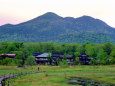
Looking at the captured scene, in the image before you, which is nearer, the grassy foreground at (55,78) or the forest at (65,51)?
the grassy foreground at (55,78)

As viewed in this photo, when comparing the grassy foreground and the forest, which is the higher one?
the forest

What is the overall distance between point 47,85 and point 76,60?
58392 mm

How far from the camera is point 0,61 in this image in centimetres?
7850

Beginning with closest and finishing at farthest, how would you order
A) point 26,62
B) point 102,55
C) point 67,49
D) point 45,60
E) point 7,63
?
point 7,63 < point 26,62 < point 102,55 < point 45,60 < point 67,49

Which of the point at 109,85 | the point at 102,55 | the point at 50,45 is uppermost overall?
the point at 50,45

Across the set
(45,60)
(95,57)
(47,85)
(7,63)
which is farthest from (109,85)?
(45,60)

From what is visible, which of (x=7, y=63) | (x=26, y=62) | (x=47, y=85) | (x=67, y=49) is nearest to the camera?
(x=47, y=85)

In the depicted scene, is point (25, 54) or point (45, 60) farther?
point (45, 60)

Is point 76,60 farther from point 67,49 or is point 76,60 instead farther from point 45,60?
point 67,49

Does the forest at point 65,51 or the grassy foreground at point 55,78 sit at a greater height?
the forest at point 65,51

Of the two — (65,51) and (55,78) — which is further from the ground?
(65,51)

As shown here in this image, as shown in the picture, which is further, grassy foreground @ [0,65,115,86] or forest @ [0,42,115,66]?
forest @ [0,42,115,66]

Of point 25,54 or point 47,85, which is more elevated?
point 25,54

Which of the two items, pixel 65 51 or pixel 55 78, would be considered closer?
pixel 55 78
